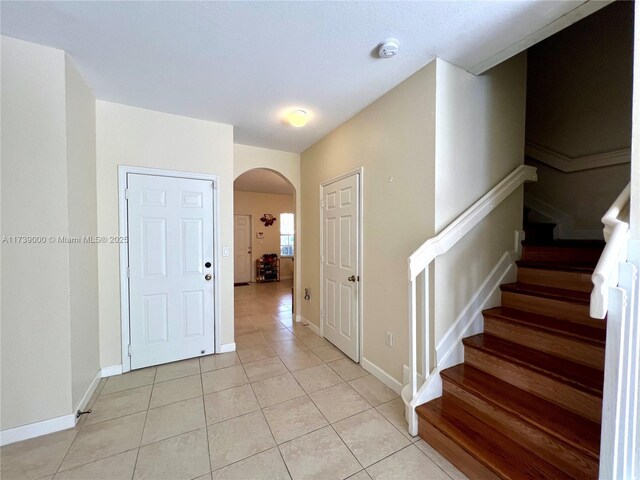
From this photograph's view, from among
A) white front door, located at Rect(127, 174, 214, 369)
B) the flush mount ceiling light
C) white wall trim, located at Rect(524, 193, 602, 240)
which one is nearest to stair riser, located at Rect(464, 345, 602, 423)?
white wall trim, located at Rect(524, 193, 602, 240)

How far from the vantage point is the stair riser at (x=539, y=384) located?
1.32 m

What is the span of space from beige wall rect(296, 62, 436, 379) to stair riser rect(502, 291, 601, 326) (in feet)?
2.83

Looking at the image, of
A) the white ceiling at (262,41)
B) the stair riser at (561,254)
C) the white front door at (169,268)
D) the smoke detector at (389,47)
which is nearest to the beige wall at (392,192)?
the white ceiling at (262,41)

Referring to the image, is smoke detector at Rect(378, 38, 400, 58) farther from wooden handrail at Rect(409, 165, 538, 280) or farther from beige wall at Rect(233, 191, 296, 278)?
beige wall at Rect(233, 191, 296, 278)

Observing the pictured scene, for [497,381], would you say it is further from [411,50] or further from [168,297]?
[168,297]

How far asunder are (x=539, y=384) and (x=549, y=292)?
2.44 feet

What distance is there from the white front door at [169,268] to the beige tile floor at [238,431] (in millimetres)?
240

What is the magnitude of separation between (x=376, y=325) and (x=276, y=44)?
2.35 metres

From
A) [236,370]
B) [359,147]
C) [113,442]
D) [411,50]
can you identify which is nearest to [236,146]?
[359,147]

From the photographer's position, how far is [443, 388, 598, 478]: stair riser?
3.85 feet

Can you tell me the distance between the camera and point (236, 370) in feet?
8.34

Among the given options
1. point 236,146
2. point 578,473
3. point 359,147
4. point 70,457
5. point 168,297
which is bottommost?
point 70,457

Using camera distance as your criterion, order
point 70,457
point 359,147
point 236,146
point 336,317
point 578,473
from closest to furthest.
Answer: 1. point 578,473
2. point 70,457
3. point 359,147
4. point 336,317
5. point 236,146

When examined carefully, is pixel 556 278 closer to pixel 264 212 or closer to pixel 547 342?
pixel 547 342
